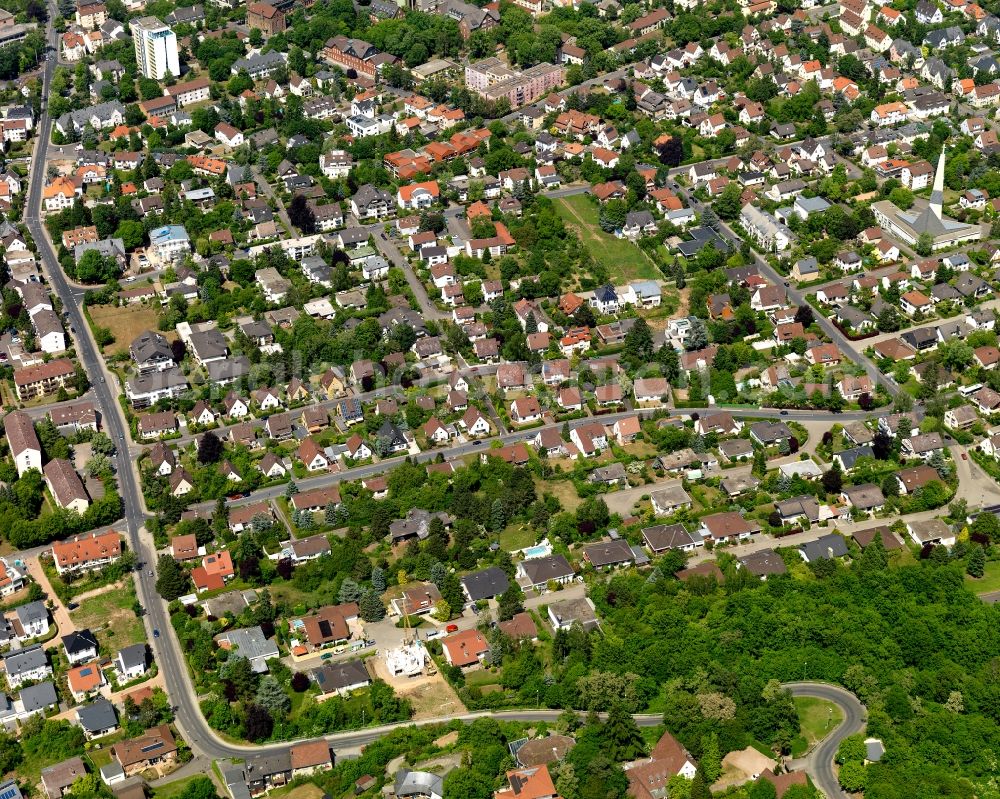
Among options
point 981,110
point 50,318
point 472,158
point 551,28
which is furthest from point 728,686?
point 551,28

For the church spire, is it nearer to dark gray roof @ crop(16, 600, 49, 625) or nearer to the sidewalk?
the sidewalk

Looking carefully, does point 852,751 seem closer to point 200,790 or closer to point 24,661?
point 200,790

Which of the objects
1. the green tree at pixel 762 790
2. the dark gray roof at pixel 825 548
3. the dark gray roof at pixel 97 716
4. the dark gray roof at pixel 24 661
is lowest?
the dark gray roof at pixel 97 716

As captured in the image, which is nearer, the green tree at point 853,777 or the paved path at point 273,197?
the green tree at point 853,777

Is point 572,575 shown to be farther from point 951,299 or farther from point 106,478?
point 951,299

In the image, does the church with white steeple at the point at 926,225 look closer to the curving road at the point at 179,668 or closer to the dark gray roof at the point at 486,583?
the curving road at the point at 179,668

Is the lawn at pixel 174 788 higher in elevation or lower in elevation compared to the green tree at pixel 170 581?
lower

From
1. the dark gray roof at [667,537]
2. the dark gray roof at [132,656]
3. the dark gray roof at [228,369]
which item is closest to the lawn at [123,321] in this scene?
the dark gray roof at [228,369]
